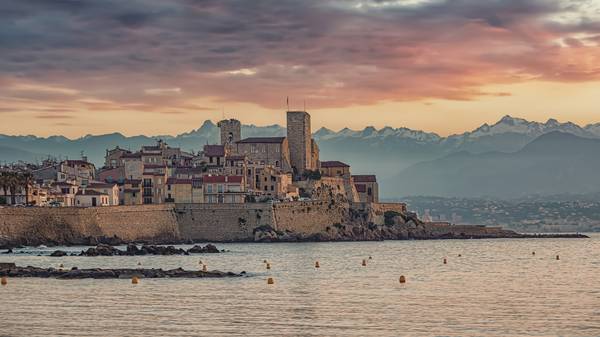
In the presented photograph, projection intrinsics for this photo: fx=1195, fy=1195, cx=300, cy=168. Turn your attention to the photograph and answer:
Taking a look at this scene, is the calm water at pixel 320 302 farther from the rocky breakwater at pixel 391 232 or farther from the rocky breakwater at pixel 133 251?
the rocky breakwater at pixel 391 232

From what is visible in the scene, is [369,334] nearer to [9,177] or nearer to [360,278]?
[360,278]

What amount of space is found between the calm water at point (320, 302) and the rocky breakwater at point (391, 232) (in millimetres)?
42173

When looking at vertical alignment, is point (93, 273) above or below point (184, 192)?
below

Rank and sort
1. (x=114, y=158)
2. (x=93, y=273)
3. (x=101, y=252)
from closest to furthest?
(x=93, y=273), (x=101, y=252), (x=114, y=158)

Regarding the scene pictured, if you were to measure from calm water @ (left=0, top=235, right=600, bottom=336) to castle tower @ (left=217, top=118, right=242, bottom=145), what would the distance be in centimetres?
7736

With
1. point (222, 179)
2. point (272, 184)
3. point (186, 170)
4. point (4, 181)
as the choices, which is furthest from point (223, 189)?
point (4, 181)

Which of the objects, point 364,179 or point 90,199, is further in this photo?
point 364,179

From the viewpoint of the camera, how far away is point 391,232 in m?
137

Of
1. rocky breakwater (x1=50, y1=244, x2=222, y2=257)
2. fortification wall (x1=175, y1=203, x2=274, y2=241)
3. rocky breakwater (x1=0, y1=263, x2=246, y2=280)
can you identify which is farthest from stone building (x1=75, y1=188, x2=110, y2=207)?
rocky breakwater (x1=0, y1=263, x2=246, y2=280)

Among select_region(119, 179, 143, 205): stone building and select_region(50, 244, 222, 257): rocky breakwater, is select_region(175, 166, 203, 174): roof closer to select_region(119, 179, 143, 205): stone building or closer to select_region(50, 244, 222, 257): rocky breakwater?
select_region(119, 179, 143, 205): stone building

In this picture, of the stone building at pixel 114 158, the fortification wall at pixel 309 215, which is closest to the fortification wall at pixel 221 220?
the fortification wall at pixel 309 215

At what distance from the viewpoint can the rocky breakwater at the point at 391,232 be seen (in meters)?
120

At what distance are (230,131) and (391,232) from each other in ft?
95.7

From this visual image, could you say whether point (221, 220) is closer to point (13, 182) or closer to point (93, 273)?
point (13, 182)
